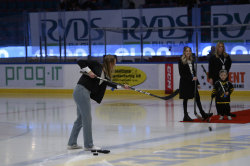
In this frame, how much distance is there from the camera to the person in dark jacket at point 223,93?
7.77m

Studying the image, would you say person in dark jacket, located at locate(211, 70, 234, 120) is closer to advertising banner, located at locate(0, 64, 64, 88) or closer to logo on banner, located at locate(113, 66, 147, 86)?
logo on banner, located at locate(113, 66, 147, 86)

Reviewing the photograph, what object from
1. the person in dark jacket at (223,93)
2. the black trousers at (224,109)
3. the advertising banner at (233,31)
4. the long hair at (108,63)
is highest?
the advertising banner at (233,31)

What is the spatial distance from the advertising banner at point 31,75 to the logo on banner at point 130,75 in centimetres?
221

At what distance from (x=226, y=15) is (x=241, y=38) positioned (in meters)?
1.35

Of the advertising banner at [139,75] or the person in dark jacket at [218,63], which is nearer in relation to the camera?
the person in dark jacket at [218,63]

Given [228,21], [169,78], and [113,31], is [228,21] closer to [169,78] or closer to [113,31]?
[169,78]

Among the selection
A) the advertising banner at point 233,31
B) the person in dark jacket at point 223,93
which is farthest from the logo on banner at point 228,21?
the person in dark jacket at point 223,93

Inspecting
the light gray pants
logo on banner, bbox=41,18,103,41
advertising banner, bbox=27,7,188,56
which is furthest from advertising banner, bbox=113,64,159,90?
the light gray pants

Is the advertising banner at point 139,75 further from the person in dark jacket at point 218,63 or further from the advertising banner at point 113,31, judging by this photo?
the person in dark jacket at point 218,63

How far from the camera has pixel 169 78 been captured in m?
13.9

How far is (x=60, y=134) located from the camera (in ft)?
20.9

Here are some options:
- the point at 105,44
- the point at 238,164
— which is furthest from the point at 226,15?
the point at 238,164

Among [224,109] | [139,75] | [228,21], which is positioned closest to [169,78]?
[139,75]

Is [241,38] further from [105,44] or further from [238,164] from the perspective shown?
[238,164]
